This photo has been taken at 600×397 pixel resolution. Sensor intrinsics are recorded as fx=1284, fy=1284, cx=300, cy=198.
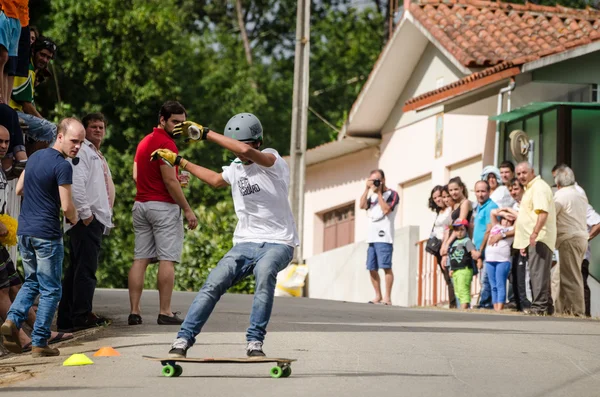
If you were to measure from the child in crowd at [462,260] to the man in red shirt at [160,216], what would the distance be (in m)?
5.84

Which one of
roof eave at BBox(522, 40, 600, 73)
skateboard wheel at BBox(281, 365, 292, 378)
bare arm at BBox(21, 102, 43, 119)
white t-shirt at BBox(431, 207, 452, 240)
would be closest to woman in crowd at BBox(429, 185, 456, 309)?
white t-shirt at BBox(431, 207, 452, 240)

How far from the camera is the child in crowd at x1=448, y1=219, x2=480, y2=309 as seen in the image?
16.5 m

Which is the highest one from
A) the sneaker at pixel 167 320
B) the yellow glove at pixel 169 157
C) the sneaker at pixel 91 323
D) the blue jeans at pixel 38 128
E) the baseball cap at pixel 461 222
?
the blue jeans at pixel 38 128

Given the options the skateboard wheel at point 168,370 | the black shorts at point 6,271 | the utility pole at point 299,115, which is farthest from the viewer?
the utility pole at point 299,115

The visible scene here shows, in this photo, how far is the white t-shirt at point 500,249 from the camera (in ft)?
52.2

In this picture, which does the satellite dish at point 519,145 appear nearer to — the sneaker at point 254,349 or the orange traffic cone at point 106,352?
the orange traffic cone at point 106,352

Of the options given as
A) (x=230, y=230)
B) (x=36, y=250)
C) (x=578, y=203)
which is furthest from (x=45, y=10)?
(x=36, y=250)

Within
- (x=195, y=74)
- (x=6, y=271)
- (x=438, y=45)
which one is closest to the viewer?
(x=6, y=271)

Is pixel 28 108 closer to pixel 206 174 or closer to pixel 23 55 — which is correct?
pixel 23 55

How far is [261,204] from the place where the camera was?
8.70m

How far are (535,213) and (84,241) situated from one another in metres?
6.26

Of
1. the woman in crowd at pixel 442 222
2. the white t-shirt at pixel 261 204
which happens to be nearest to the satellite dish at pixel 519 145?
the woman in crowd at pixel 442 222

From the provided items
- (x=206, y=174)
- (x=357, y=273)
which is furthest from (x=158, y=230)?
(x=357, y=273)

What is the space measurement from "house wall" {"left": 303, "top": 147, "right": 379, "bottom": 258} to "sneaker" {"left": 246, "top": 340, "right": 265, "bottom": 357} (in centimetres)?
2342
